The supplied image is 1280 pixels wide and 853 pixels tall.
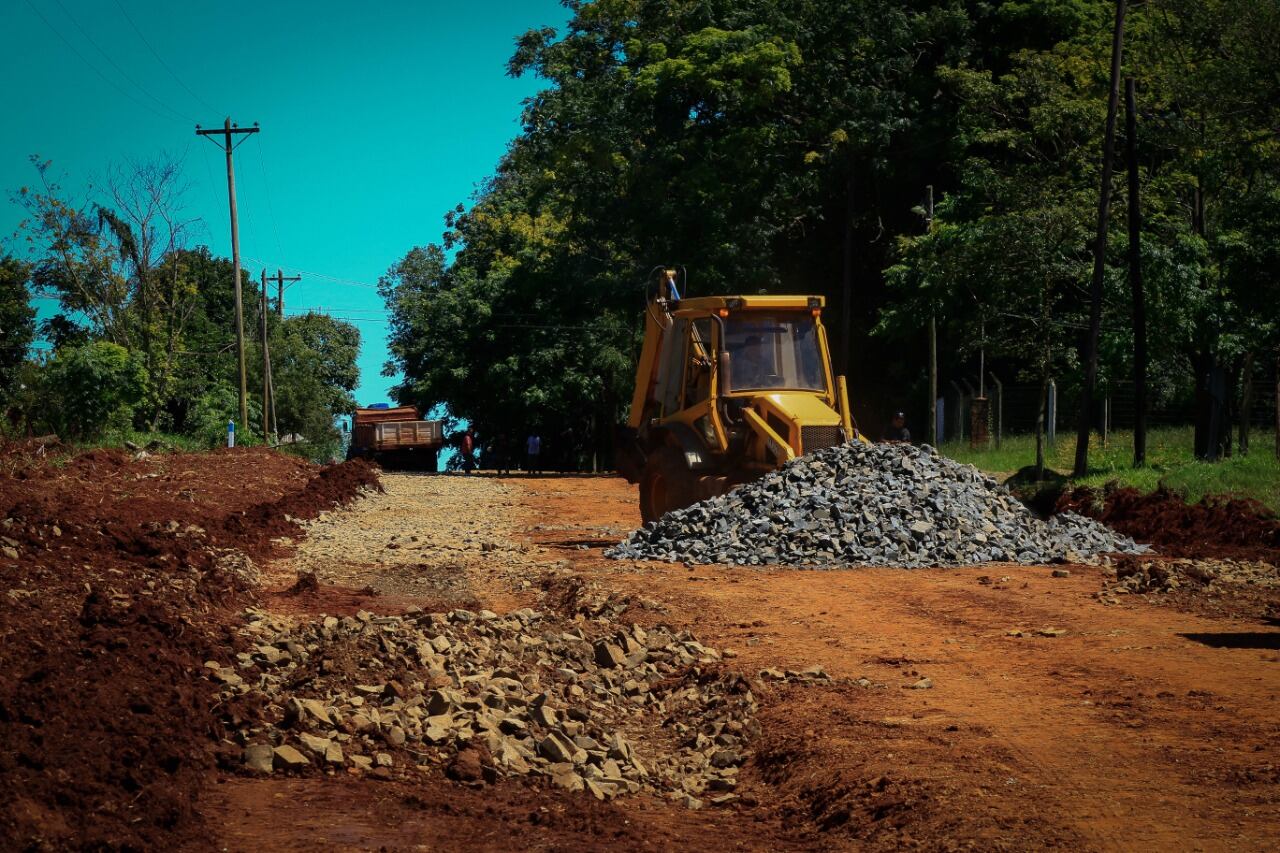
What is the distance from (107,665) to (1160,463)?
23.2 metres

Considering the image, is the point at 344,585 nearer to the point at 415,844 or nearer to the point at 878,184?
the point at 415,844

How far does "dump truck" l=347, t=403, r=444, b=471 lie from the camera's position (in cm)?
5669

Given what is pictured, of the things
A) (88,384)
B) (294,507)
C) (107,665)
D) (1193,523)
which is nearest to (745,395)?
(1193,523)

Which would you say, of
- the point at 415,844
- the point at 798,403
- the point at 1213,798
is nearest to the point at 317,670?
the point at 415,844

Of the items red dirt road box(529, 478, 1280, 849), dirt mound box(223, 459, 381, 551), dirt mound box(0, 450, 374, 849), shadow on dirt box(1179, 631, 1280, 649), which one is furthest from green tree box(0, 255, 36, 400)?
shadow on dirt box(1179, 631, 1280, 649)

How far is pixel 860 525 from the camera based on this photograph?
1716 cm

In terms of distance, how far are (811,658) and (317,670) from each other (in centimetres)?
389

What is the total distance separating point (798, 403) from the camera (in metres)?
18.8

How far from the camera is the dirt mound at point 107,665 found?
588cm

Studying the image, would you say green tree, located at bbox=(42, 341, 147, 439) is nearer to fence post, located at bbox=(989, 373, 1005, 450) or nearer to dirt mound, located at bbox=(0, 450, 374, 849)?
dirt mound, located at bbox=(0, 450, 374, 849)

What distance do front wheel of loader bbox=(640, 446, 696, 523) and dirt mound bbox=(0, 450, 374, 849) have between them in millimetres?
5526

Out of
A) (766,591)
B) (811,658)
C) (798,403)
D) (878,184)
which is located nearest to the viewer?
(811,658)

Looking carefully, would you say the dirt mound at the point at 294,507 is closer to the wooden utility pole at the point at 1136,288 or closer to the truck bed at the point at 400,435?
the wooden utility pole at the point at 1136,288

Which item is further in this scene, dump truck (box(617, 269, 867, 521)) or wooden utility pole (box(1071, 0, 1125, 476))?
wooden utility pole (box(1071, 0, 1125, 476))
